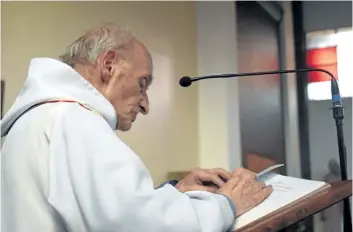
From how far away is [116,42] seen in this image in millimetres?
1031

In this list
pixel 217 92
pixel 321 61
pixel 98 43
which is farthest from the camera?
pixel 321 61

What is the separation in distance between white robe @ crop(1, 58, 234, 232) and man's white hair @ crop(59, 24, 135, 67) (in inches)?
4.5

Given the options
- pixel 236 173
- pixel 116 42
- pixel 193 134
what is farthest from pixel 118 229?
pixel 193 134

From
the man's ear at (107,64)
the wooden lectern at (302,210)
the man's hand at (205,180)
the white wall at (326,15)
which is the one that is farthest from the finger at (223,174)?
the white wall at (326,15)

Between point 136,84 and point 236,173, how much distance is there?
0.26 metres

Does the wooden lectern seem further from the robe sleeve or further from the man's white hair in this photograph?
the man's white hair

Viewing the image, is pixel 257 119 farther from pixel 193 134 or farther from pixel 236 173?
pixel 236 173

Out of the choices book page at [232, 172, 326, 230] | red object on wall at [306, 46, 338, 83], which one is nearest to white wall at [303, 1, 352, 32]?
red object on wall at [306, 46, 338, 83]

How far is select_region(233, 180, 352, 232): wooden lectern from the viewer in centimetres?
82

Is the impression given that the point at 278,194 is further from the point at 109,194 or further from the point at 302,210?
the point at 109,194

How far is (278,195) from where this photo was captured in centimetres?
96

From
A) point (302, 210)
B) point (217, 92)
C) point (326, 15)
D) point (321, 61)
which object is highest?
point (326, 15)

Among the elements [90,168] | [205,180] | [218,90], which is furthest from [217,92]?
[90,168]

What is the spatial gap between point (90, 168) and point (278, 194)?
36 cm
